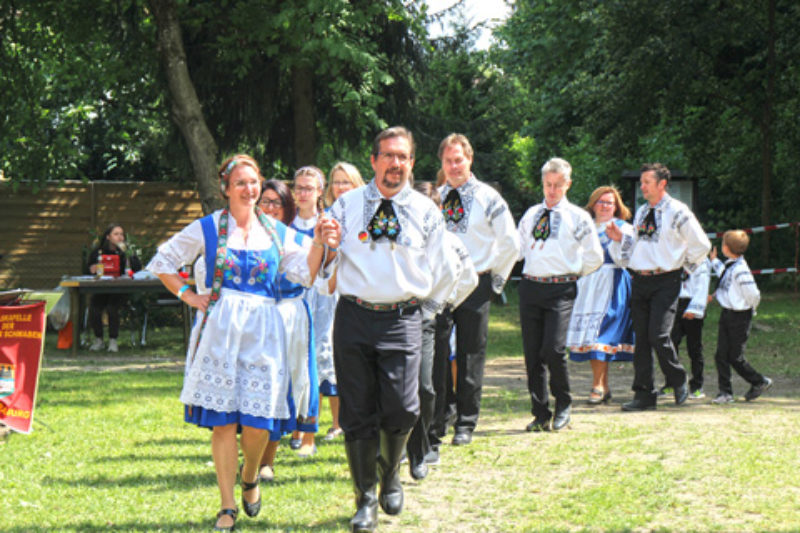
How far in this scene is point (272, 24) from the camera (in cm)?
1506

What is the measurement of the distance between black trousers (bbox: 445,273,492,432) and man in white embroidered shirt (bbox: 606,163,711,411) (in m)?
2.46

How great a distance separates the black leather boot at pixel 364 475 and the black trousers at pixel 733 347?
18.4ft

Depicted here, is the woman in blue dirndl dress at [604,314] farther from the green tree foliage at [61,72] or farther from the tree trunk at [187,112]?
the green tree foliage at [61,72]

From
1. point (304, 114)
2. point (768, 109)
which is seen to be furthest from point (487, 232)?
point (768, 109)

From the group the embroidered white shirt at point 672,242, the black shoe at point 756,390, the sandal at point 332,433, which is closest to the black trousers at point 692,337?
the black shoe at point 756,390

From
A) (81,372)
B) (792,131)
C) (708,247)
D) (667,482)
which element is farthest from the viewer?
(792,131)

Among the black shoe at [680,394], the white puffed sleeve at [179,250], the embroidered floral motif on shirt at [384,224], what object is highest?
the embroidered floral motif on shirt at [384,224]

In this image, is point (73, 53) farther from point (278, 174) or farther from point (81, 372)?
point (81, 372)

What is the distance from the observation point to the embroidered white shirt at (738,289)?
1018 cm

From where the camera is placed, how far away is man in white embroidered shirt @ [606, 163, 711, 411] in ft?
31.2

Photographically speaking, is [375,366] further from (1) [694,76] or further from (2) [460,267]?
(1) [694,76]

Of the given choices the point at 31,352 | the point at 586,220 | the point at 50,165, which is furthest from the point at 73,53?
the point at 586,220

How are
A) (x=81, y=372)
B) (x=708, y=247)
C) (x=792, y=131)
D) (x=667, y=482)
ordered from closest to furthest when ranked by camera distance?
(x=667, y=482) < (x=708, y=247) < (x=81, y=372) < (x=792, y=131)

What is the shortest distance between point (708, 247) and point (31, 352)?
5.88 metres
